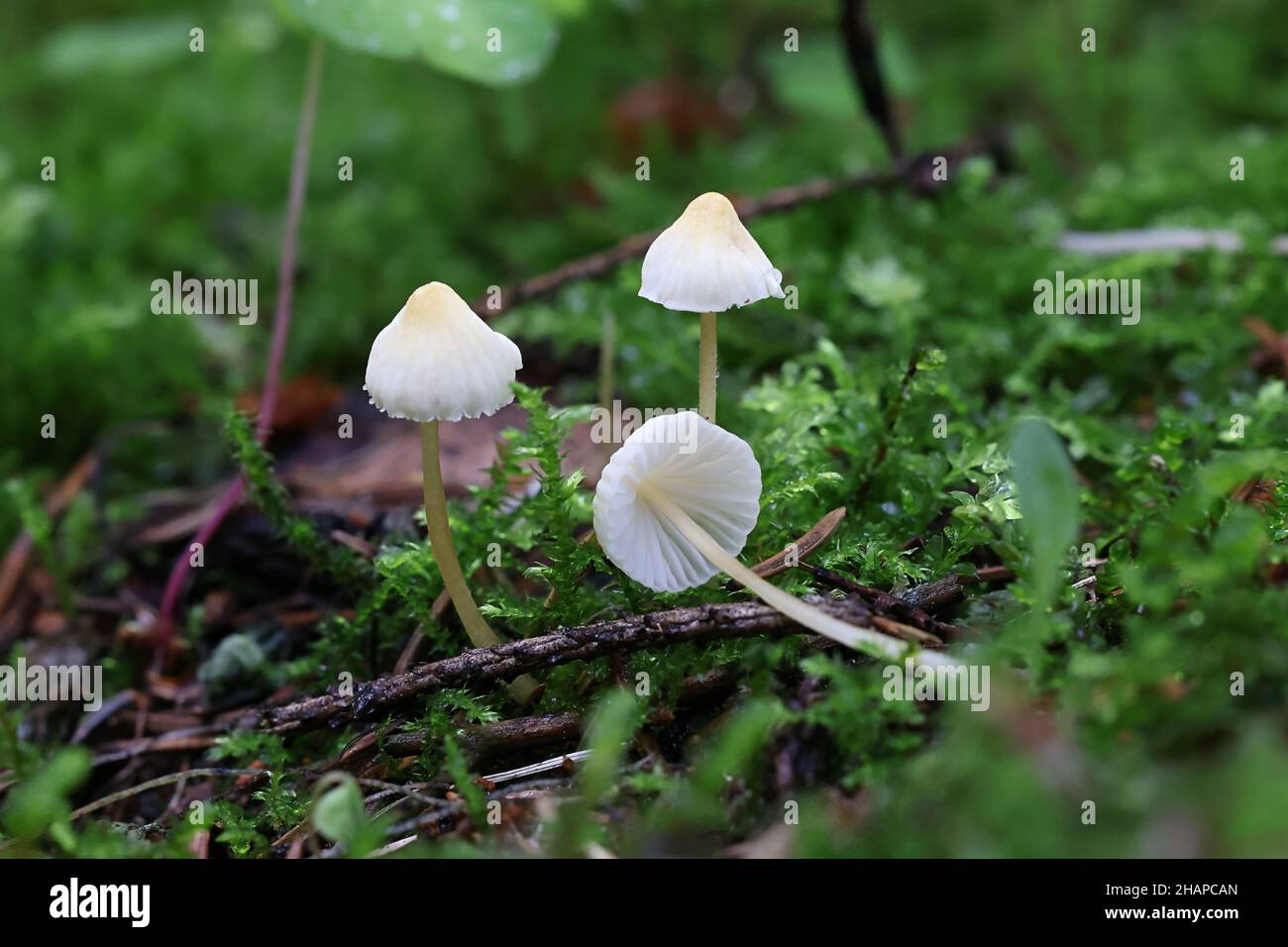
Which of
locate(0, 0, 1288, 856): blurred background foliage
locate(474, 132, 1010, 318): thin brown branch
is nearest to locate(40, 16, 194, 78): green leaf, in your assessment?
locate(0, 0, 1288, 856): blurred background foliage

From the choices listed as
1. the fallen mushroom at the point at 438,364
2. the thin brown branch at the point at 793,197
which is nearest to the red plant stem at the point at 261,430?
the thin brown branch at the point at 793,197

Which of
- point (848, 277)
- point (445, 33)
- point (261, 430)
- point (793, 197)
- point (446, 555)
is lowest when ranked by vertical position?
point (446, 555)

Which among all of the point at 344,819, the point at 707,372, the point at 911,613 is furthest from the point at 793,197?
the point at 344,819

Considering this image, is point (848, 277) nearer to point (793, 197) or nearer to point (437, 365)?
point (793, 197)

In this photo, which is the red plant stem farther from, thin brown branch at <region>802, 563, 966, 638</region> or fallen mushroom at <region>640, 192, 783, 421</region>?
thin brown branch at <region>802, 563, 966, 638</region>

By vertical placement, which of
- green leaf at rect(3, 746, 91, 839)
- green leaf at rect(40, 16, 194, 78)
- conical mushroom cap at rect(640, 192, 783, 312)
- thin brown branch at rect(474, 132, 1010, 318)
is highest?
green leaf at rect(40, 16, 194, 78)

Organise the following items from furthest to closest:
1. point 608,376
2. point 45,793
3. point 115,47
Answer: point 115,47, point 608,376, point 45,793
